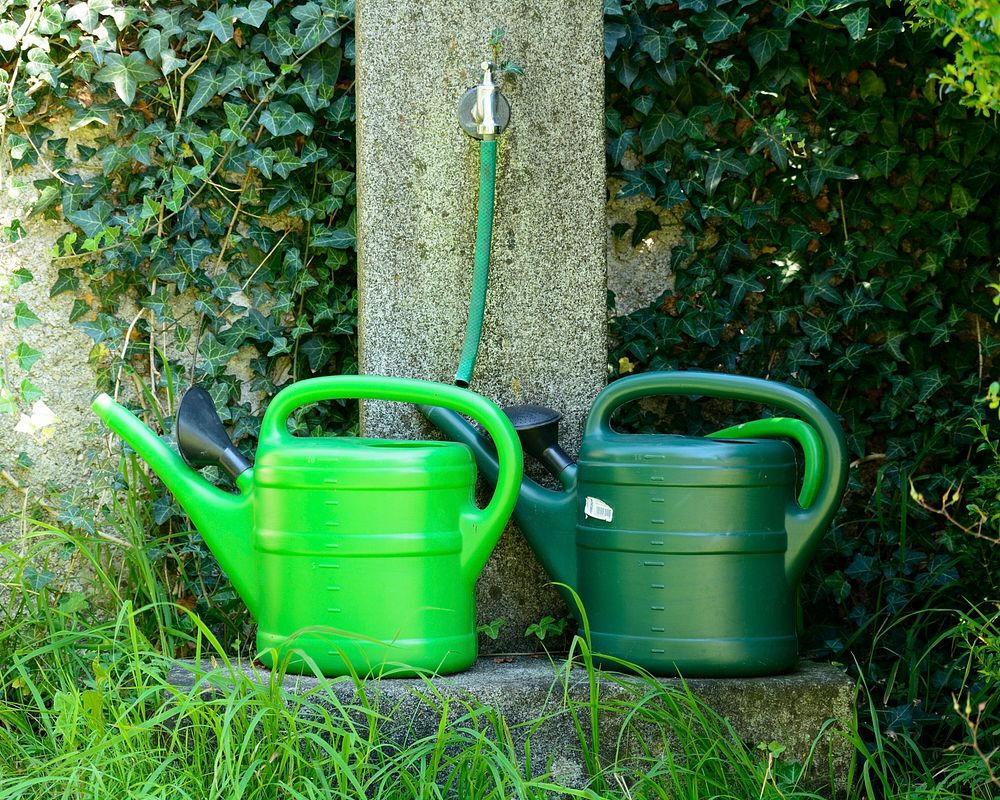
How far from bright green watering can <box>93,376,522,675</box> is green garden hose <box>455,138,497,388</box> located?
25cm

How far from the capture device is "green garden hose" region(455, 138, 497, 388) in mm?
2115

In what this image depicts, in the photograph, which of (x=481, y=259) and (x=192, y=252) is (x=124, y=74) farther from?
(x=481, y=259)

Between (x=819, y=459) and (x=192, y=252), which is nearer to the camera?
(x=819, y=459)

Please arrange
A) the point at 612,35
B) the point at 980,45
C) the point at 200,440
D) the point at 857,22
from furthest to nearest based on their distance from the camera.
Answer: the point at 612,35 → the point at 857,22 → the point at 200,440 → the point at 980,45

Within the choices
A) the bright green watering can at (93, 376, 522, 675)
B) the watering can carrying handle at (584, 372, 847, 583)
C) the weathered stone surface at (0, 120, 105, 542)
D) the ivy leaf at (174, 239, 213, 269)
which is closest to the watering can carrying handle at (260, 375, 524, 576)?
the bright green watering can at (93, 376, 522, 675)

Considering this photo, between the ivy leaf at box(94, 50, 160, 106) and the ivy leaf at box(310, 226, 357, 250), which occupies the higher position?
the ivy leaf at box(94, 50, 160, 106)

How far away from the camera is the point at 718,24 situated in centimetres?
253

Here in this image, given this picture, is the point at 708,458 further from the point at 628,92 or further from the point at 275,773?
the point at 628,92

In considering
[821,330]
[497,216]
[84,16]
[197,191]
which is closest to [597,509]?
[497,216]

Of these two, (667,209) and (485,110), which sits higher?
(485,110)

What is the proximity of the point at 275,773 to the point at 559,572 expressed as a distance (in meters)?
0.68

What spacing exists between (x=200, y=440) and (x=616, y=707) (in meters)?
0.89

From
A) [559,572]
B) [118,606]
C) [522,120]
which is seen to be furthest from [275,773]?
[522,120]

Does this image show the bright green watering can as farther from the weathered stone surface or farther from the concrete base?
the weathered stone surface
